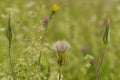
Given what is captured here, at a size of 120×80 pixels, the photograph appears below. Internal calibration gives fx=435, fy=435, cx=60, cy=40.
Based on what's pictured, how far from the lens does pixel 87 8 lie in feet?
21.7

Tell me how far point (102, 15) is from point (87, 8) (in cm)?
58

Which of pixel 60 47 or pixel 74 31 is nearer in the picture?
pixel 60 47

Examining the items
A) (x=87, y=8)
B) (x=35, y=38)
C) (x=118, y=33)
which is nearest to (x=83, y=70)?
(x=35, y=38)

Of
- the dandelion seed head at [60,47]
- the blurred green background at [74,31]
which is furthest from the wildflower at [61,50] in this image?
the blurred green background at [74,31]

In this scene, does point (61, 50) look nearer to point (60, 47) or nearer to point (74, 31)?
point (60, 47)

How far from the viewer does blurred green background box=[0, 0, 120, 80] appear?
352 centimetres

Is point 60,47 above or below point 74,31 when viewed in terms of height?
above

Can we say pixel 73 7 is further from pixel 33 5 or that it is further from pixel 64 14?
pixel 33 5

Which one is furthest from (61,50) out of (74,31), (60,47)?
(74,31)

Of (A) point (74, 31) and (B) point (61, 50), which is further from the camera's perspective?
(A) point (74, 31)

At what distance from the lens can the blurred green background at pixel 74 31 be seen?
352 centimetres

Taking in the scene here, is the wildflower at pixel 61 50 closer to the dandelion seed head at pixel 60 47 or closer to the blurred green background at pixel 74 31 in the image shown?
the dandelion seed head at pixel 60 47

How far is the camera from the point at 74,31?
515 centimetres

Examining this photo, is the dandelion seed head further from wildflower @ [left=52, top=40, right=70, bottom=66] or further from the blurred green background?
the blurred green background
